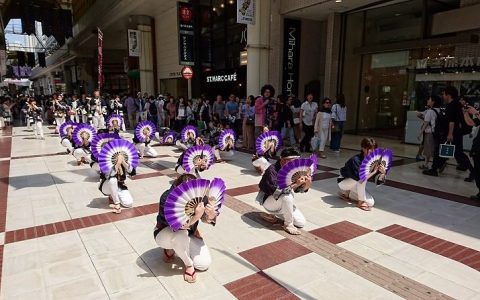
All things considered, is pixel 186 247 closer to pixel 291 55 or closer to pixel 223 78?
pixel 291 55

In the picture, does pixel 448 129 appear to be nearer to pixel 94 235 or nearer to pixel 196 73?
pixel 94 235

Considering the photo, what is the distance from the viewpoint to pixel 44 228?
4.57 meters

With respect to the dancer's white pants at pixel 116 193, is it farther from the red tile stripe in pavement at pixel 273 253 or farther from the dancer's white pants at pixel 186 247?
the red tile stripe in pavement at pixel 273 253

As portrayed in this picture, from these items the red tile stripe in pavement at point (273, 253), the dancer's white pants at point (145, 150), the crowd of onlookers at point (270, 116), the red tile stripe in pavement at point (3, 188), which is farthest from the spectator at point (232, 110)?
the red tile stripe in pavement at point (273, 253)

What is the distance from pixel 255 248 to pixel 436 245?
2104mm

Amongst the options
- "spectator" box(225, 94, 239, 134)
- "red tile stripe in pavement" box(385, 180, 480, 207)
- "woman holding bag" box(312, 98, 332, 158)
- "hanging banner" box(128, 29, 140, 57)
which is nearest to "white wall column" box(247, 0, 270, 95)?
"spectator" box(225, 94, 239, 134)

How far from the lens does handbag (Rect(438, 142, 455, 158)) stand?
21.6ft

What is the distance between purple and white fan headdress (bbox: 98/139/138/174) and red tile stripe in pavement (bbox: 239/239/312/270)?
7.53 feet

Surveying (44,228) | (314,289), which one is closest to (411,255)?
(314,289)

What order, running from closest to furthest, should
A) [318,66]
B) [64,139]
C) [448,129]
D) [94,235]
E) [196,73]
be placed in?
1. [94,235]
2. [448,129]
3. [64,139]
4. [318,66]
5. [196,73]

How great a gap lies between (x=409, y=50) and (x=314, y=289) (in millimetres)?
10553

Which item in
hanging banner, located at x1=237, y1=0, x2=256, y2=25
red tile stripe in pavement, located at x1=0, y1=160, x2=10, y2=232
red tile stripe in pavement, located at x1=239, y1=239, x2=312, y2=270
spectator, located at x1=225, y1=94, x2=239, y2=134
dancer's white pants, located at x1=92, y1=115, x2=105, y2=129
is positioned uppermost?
hanging banner, located at x1=237, y1=0, x2=256, y2=25

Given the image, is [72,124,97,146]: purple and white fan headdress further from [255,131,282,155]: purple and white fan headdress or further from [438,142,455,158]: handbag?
[438,142,455,158]: handbag

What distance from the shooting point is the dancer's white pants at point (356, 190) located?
17.3 feet
